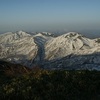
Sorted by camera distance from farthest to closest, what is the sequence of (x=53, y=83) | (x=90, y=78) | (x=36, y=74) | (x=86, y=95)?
(x=36, y=74)
(x=90, y=78)
(x=53, y=83)
(x=86, y=95)

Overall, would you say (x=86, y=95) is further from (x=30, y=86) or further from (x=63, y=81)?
(x=30, y=86)

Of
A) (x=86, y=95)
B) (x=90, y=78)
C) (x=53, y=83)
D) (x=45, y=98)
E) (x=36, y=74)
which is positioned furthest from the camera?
(x=36, y=74)

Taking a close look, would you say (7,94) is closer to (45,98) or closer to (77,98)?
(45,98)

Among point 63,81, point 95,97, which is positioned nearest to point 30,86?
point 63,81

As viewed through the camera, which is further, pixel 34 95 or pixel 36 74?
pixel 36 74

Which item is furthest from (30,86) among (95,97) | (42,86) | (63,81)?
(95,97)

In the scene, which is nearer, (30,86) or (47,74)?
(30,86)

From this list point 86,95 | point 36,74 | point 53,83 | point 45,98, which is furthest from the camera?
point 36,74
